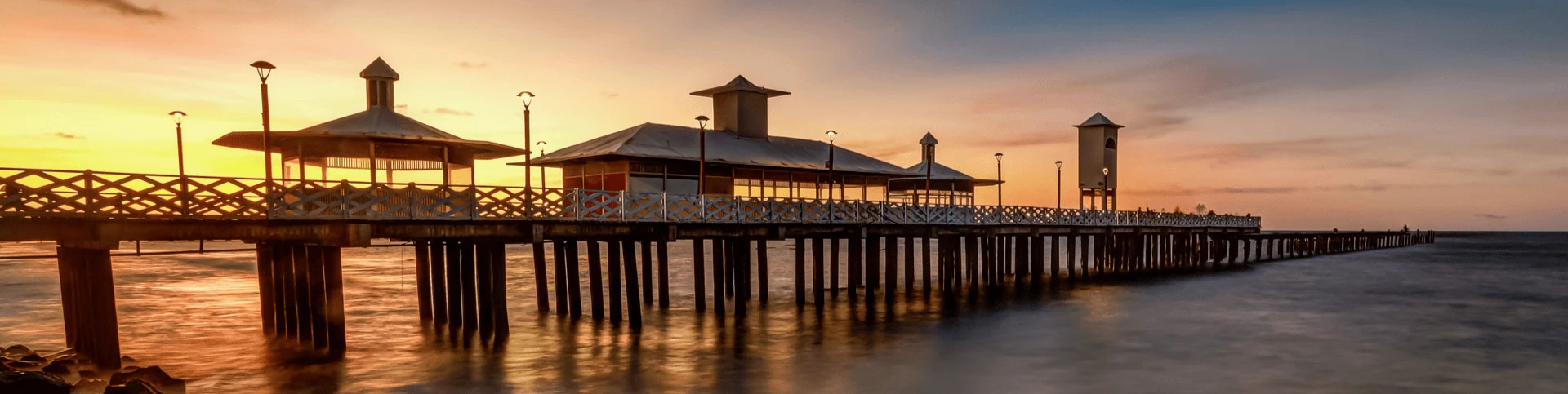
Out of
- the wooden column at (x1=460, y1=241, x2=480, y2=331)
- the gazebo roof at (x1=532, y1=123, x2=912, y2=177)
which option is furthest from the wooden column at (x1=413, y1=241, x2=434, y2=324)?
the wooden column at (x1=460, y1=241, x2=480, y2=331)

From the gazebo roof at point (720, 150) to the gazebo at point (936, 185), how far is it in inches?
138

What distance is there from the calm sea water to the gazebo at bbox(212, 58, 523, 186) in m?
4.05

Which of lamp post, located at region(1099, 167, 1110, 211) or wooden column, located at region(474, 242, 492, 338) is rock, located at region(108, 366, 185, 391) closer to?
wooden column, located at region(474, 242, 492, 338)

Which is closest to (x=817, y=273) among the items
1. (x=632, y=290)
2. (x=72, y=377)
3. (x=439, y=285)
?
(x=632, y=290)

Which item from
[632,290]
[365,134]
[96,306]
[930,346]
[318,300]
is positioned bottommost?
[930,346]

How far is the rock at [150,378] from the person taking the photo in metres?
14.3

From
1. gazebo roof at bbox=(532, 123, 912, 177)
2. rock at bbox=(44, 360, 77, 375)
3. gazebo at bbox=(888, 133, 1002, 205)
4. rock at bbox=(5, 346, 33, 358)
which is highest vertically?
gazebo roof at bbox=(532, 123, 912, 177)

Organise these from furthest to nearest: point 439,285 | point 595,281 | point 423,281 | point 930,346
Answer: point 423,281, point 439,285, point 595,281, point 930,346

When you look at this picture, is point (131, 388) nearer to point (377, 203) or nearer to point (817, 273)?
point (377, 203)

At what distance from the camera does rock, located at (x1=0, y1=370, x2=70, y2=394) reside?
43.4ft

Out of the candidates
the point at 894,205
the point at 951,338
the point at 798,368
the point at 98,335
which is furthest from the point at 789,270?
the point at 98,335

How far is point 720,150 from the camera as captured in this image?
28703 millimetres

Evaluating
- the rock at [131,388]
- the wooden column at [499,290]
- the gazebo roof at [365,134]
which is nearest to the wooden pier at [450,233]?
the wooden column at [499,290]

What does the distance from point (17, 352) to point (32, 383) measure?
7084mm
